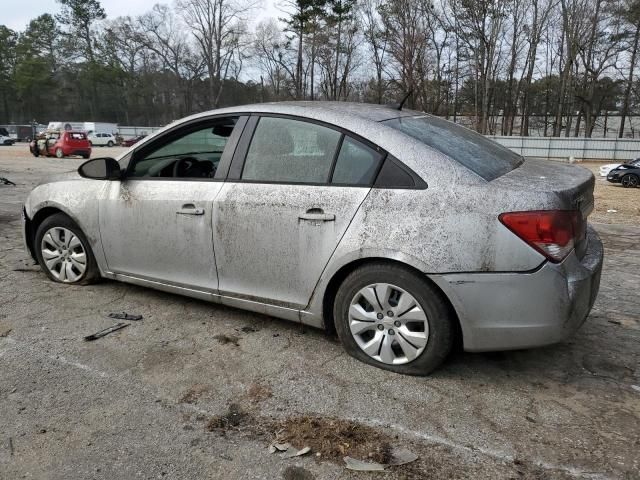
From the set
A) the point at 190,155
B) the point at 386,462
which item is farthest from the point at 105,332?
the point at 386,462

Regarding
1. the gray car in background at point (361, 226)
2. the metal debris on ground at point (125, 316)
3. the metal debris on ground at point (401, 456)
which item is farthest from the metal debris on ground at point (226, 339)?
the metal debris on ground at point (401, 456)

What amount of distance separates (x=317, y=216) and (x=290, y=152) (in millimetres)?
518

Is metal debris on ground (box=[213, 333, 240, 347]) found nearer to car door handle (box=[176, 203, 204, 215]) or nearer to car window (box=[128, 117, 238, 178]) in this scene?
car door handle (box=[176, 203, 204, 215])

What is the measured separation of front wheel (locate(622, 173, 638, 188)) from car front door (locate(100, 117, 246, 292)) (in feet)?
52.8

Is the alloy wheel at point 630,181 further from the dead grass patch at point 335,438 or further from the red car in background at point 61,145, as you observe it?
the red car in background at point 61,145

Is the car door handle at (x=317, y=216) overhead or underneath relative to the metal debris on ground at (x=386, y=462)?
overhead

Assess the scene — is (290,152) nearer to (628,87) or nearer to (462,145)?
(462,145)

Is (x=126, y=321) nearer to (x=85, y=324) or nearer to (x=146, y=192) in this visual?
(x=85, y=324)

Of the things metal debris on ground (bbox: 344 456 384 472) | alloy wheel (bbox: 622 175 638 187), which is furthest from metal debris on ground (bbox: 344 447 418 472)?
alloy wheel (bbox: 622 175 638 187)

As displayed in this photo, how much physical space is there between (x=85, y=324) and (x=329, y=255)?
198 centimetres

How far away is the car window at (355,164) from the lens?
118 inches

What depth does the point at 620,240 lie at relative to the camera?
696 centimetres

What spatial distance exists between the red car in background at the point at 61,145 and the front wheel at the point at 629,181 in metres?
24.2

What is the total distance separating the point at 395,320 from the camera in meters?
2.94
